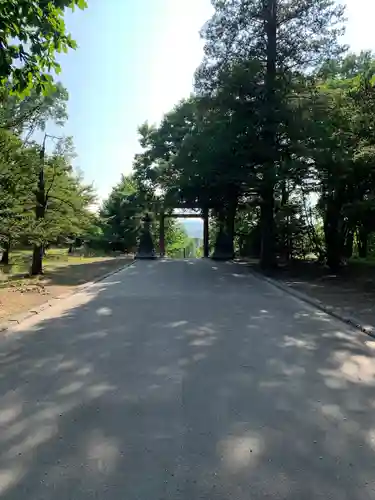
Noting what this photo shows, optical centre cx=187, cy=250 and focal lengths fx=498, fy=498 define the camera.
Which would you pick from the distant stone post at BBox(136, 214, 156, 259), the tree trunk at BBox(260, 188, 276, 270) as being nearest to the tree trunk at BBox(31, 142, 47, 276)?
the tree trunk at BBox(260, 188, 276, 270)

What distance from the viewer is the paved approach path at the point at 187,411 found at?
10.1 feet

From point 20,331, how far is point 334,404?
5360 mm

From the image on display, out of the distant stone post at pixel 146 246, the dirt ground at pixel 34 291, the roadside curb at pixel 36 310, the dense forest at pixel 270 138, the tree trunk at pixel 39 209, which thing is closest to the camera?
the roadside curb at pixel 36 310

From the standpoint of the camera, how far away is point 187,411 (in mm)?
4312

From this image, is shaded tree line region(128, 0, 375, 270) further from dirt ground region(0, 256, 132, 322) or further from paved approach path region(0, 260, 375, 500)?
paved approach path region(0, 260, 375, 500)

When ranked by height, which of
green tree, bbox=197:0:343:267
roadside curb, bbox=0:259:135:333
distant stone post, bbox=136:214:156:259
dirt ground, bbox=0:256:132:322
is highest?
green tree, bbox=197:0:343:267

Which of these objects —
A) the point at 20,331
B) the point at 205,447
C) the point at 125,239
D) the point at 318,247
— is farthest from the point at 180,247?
the point at 205,447

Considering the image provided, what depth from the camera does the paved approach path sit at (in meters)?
3.07

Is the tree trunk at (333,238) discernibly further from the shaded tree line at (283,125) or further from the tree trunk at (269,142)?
the tree trunk at (269,142)

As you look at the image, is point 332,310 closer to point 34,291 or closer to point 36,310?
point 36,310

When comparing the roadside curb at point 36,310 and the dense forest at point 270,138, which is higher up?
the dense forest at point 270,138

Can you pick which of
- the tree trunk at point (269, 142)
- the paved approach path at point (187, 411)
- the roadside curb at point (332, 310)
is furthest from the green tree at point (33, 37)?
the tree trunk at point (269, 142)

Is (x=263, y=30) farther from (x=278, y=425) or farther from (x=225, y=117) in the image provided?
(x=278, y=425)

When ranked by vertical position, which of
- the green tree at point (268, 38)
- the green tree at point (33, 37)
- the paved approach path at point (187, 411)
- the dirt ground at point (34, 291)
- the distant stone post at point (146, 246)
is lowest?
the paved approach path at point (187, 411)
